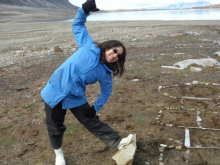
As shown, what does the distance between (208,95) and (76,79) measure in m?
4.81

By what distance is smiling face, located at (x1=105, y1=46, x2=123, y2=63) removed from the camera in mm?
3119

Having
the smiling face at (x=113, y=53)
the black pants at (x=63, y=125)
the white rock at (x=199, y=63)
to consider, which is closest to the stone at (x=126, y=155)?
the black pants at (x=63, y=125)

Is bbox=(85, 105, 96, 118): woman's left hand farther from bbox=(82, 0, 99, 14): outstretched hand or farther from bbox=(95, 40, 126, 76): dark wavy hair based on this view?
A: bbox=(82, 0, 99, 14): outstretched hand

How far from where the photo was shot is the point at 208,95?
253 inches

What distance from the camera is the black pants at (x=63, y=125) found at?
3.31 m

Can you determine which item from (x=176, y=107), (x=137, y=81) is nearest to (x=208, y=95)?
(x=176, y=107)

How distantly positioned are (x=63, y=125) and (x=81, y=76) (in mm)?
982

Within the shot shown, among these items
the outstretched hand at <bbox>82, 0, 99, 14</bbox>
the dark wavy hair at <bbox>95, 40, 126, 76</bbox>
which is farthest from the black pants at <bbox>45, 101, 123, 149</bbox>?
the outstretched hand at <bbox>82, 0, 99, 14</bbox>

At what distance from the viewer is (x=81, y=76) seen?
123 inches

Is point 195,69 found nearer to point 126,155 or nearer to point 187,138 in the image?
point 187,138

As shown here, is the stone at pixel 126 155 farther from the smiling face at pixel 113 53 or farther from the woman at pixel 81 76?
the smiling face at pixel 113 53

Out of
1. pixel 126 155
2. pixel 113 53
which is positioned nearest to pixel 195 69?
pixel 126 155

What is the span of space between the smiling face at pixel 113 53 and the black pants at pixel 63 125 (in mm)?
862

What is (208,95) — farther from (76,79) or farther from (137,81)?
(76,79)
